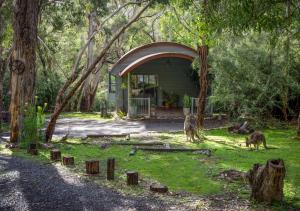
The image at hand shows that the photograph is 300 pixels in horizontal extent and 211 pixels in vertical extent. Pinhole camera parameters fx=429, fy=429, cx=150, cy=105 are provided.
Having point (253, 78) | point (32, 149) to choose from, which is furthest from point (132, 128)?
point (32, 149)

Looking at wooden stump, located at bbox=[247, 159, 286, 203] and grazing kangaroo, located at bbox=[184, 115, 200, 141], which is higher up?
grazing kangaroo, located at bbox=[184, 115, 200, 141]

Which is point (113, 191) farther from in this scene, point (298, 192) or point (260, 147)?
point (260, 147)

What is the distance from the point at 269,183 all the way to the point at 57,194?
12.1ft

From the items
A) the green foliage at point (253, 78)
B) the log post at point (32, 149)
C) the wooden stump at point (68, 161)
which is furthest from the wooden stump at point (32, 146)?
the green foliage at point (253, 78)

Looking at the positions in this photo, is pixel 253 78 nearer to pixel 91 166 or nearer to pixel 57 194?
pixel 91 166

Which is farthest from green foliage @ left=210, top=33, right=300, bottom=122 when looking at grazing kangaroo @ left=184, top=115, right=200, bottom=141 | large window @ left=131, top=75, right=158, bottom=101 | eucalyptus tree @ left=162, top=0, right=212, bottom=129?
large window @ left=131, top=75, right=158, bottom=101

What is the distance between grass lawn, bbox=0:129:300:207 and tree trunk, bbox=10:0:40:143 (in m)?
1.66

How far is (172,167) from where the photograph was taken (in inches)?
420

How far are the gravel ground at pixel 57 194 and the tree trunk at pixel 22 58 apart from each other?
15.2 ft

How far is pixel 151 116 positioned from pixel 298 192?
16309 millimetres

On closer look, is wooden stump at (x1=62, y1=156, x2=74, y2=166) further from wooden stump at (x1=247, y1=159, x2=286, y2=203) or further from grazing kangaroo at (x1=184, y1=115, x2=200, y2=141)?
grazing kangaroo at (x1=184, y1=115, x2=200, y2=141)

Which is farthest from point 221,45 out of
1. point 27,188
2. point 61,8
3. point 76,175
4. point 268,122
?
point 27,188

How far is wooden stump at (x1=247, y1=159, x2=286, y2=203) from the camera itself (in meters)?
7.14

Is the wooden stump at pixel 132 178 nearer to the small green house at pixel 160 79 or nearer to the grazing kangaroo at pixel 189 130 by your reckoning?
the grazing kangaroo at pixel 189 130
